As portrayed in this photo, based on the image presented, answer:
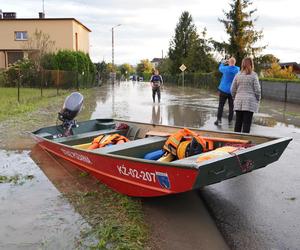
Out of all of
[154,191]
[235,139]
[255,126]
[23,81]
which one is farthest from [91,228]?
[23,81]

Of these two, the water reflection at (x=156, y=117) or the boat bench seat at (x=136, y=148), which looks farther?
the water reflection at (x=156, y=117)

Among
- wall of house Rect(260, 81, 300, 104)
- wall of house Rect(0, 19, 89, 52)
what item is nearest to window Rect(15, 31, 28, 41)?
wall of house Rect(0, 19, 89, 52)

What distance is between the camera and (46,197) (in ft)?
Result: 18.8

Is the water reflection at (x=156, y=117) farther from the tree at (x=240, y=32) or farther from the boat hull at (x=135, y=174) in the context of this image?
the tree at (x=240, y=32)

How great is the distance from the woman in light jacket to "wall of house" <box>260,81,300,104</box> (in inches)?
534

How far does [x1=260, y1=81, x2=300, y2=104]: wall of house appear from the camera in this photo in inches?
829

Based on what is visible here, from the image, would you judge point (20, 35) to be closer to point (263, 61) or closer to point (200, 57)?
point (200, 57)

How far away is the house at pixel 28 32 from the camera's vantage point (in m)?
45.2

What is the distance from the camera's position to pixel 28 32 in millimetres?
46281

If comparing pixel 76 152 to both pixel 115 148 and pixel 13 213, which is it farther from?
pixel 13 213

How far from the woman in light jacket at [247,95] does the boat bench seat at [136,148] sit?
214 cm

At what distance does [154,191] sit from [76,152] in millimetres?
1824

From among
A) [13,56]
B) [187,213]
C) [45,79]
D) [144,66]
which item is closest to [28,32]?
[13,56]

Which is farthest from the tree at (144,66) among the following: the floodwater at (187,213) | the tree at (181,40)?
the floodwater at (187,213)
